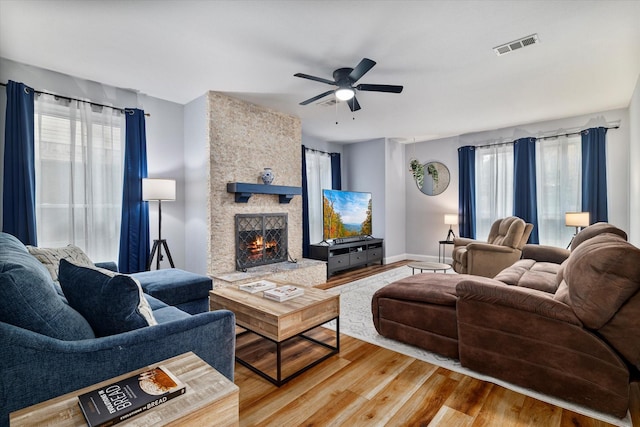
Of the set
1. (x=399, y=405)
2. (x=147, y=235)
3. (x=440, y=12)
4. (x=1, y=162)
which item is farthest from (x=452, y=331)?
(x=1, y=162)

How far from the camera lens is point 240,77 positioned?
3.30 m

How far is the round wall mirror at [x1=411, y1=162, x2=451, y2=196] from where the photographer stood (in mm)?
6230

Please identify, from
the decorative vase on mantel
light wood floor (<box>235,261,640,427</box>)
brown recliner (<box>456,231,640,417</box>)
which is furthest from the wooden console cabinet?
brown recliner (<box>456,231,640,417</box>)

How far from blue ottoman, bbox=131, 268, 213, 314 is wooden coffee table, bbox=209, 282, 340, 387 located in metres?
0.35

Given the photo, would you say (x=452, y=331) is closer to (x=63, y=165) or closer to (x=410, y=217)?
(x=63, y=165)

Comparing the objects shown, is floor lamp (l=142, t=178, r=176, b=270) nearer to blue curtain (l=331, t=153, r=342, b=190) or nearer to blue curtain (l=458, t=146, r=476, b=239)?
blue curtain (l=331, t=153, r=342, b=190)

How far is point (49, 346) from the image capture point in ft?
3.47

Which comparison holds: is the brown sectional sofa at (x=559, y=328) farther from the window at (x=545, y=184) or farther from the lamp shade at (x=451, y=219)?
the lamp shade at (x=451, y=219)

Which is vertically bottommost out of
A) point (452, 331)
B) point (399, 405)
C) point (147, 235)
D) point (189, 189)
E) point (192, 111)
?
point (399, 405)

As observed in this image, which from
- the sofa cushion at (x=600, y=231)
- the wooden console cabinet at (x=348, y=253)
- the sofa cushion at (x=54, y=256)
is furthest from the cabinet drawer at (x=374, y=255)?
the sofa cushion at (x=54, y=256)

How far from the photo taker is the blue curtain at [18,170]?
281cm

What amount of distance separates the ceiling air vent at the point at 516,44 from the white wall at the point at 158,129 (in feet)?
12.6

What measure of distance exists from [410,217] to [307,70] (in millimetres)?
4506

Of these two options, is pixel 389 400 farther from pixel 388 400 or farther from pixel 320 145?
pixel 320 145
